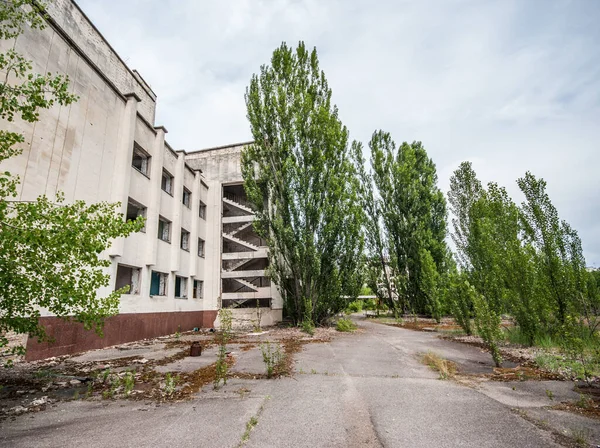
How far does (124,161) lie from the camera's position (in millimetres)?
12039

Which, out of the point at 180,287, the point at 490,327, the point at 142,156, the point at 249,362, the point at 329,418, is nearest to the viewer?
the point at 329,418

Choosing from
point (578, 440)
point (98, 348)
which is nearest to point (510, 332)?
point (578, 440)

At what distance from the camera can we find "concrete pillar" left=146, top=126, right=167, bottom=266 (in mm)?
13422

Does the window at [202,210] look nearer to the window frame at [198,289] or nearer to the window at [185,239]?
the window at [185,239]

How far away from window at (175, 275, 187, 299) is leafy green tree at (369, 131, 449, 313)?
14.0 meters

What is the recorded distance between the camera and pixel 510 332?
33.0ft

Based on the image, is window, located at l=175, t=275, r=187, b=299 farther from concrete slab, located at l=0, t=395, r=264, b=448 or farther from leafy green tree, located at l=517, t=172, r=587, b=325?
leafy green tree, located at l=517, t=172, r=587, b=325

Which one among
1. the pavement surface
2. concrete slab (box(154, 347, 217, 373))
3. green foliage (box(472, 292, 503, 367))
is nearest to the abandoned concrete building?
concrete slab (box(154, 347, 217, 373))

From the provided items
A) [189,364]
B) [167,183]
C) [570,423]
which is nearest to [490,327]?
[570,423]

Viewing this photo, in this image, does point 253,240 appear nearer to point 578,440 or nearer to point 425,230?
point 425,230

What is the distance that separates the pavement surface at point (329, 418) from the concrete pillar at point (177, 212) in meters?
11.4

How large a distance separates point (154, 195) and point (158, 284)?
4.38 meters

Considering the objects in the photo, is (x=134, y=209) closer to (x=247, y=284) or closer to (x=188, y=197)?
(x=188, y=197)

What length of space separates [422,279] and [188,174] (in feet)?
53.6
